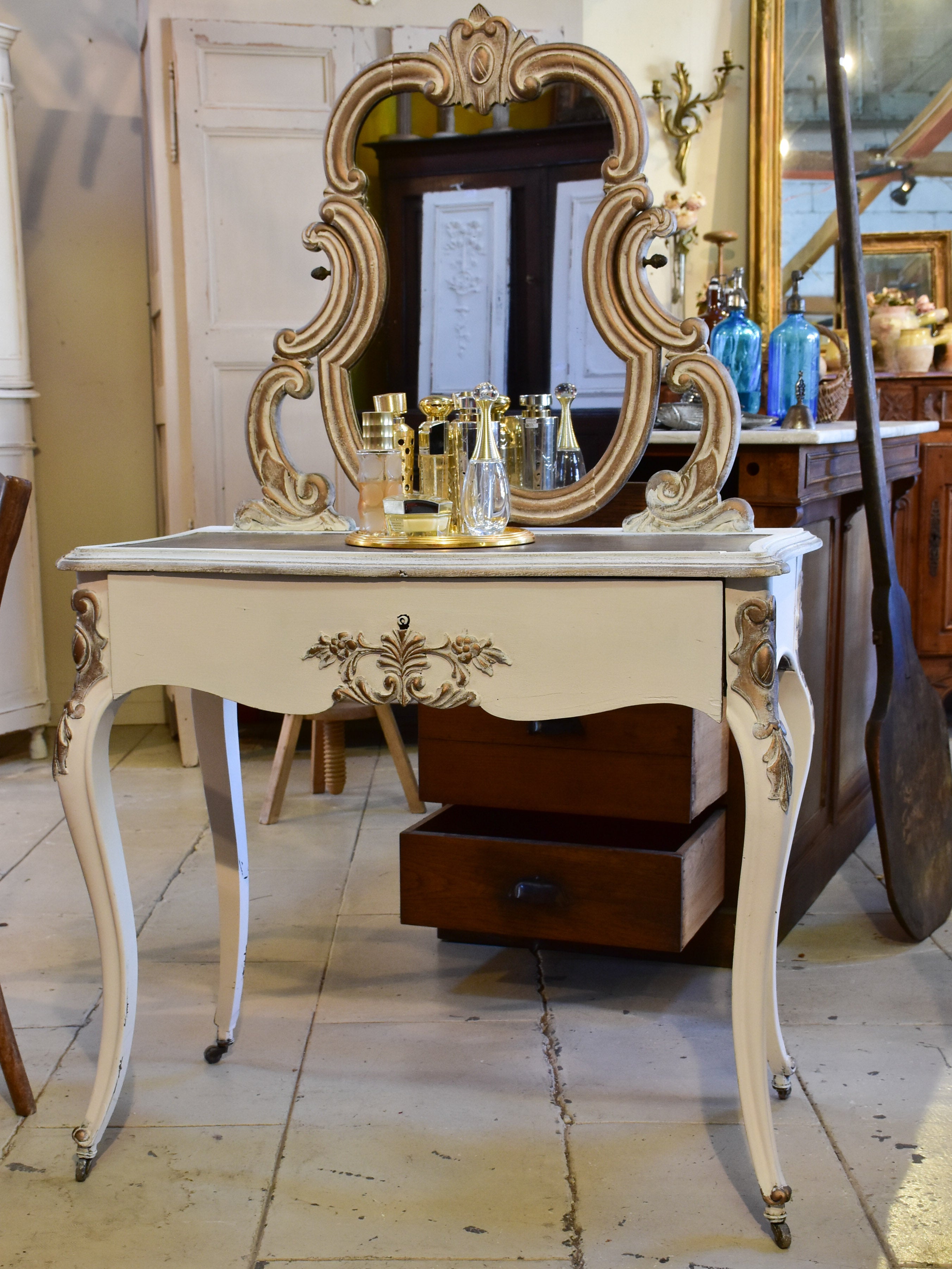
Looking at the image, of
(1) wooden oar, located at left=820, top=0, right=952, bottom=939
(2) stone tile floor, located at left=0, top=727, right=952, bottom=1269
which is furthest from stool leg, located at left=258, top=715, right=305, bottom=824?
(1) wooden oar, located at left=820, top=0, right=952, bottom=939

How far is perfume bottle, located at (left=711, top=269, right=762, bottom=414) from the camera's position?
2629mm

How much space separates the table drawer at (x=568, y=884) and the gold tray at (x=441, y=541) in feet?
1.90

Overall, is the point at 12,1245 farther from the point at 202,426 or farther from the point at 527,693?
the point at 202,426

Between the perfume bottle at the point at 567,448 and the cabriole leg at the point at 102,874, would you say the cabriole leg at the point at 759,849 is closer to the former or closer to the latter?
the perfume bottle at the point at 567,448

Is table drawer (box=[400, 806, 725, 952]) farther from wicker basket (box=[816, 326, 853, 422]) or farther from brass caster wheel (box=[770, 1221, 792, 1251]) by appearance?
wicker basket (box=[816, 326, 853, 422])

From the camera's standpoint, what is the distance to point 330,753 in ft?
11.1

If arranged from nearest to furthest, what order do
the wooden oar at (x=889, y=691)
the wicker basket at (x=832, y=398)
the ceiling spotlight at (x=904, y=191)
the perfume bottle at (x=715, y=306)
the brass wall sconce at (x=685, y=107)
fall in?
the wooden oar at (x=889, y=691) → the perfume bottle at (x=715, y=306) → the wicker basket at (x=832, y=398) → the brass wall sconce at (x=685, y=107) → the ceiling spotlight at (x=904, y=191)

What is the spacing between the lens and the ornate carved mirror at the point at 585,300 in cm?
173

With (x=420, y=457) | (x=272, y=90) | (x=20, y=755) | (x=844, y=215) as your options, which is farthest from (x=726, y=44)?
(x=20, y=755)

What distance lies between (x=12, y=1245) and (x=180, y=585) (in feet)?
2.62

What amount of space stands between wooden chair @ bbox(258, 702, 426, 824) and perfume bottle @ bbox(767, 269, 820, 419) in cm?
117

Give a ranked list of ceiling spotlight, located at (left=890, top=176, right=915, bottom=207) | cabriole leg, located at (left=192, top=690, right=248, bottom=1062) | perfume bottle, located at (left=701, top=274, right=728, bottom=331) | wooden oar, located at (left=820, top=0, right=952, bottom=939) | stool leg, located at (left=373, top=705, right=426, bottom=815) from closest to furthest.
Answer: cabriole leg, located at (left=192, top=690, right=248, bottom=1062) < wooden oar, located at (left=820, top=0, right=952, bottom=939) < perfume bottle, located at (left=701, top=274, right=728, bottom=331) < stool leg, located at (left=373, top=705, right=426, bottom=815) < ceiling spotlight, located at (left=890, top=176, right=915, bottom=207)

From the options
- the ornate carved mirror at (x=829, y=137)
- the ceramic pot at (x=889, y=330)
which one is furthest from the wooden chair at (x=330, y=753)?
the ceramic pot at (x=889, y=330)

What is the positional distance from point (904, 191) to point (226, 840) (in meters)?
3.27
